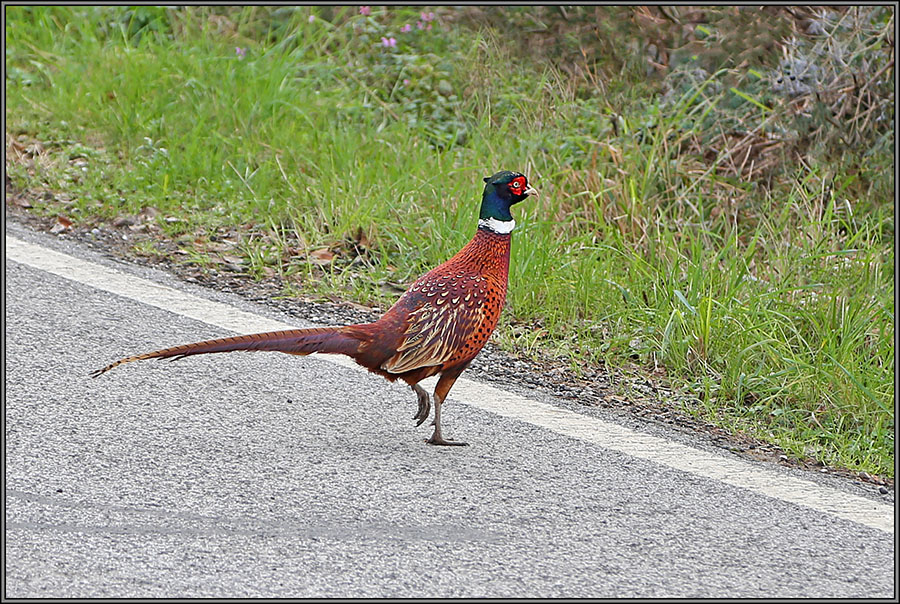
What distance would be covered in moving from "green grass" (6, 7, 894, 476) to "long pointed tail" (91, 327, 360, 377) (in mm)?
1417

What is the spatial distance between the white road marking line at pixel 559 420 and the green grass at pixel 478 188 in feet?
1.11

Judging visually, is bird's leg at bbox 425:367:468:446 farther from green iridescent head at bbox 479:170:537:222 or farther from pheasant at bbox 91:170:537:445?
green iridescent head at bbox 479:170:537:222

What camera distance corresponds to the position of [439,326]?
3.68 m

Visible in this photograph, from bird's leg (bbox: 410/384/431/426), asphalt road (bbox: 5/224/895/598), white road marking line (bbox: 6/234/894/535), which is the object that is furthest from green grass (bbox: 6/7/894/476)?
bird's leg (bbox: 410/384/431/426)

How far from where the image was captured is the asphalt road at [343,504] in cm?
301

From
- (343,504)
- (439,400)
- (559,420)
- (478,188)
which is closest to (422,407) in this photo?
(439,400)

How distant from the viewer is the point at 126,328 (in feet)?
15.6

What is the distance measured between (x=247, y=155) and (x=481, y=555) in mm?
3846

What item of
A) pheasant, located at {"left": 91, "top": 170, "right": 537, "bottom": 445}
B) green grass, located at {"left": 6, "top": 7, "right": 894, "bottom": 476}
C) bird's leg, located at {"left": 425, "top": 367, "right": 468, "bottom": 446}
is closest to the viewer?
pheasant, located at {"left": 91, "top": 170, "right": 537, "bottom": 445}

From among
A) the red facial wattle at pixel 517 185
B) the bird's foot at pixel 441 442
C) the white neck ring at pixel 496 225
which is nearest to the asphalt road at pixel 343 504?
the bird's foot at pixel 441 442

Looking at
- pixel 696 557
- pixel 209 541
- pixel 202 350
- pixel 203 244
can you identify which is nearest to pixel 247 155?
pixel 203 244

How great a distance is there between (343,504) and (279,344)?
530 millimetres

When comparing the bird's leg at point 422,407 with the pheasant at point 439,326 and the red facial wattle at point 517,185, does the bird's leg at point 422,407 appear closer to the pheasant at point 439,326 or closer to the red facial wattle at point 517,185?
the pheasant at point 439,326

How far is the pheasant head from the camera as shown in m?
3.93
